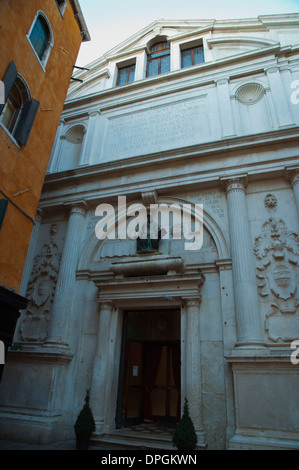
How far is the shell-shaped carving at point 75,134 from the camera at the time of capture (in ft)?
43.6

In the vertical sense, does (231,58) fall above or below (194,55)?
below

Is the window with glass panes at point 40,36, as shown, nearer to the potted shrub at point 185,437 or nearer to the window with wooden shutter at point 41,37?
the window with wooden shutter at point 41,37

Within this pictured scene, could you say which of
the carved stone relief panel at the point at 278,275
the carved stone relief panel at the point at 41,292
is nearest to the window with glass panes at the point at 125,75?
the carved stone relief panel at the point at 41,292

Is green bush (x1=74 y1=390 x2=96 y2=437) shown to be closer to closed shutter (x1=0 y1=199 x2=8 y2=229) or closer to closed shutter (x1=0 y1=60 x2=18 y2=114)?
closed shutter (x1=0 y1=199 x2=8 y2=229)

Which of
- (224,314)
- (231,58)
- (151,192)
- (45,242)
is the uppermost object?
(231,58)

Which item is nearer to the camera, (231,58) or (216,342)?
(216,342)

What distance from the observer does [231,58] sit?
11250 millimetres

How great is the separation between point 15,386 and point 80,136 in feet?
32.9

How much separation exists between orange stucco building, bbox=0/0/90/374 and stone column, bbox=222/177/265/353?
17.9ft

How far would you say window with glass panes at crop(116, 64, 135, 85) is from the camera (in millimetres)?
14234

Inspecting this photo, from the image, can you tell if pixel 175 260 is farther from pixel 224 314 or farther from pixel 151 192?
pixel 151 192

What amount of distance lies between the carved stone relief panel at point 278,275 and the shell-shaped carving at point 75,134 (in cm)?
868

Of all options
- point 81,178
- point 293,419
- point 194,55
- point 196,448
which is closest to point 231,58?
point 194,55

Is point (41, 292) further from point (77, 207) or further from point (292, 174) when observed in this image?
point (292, 174)
